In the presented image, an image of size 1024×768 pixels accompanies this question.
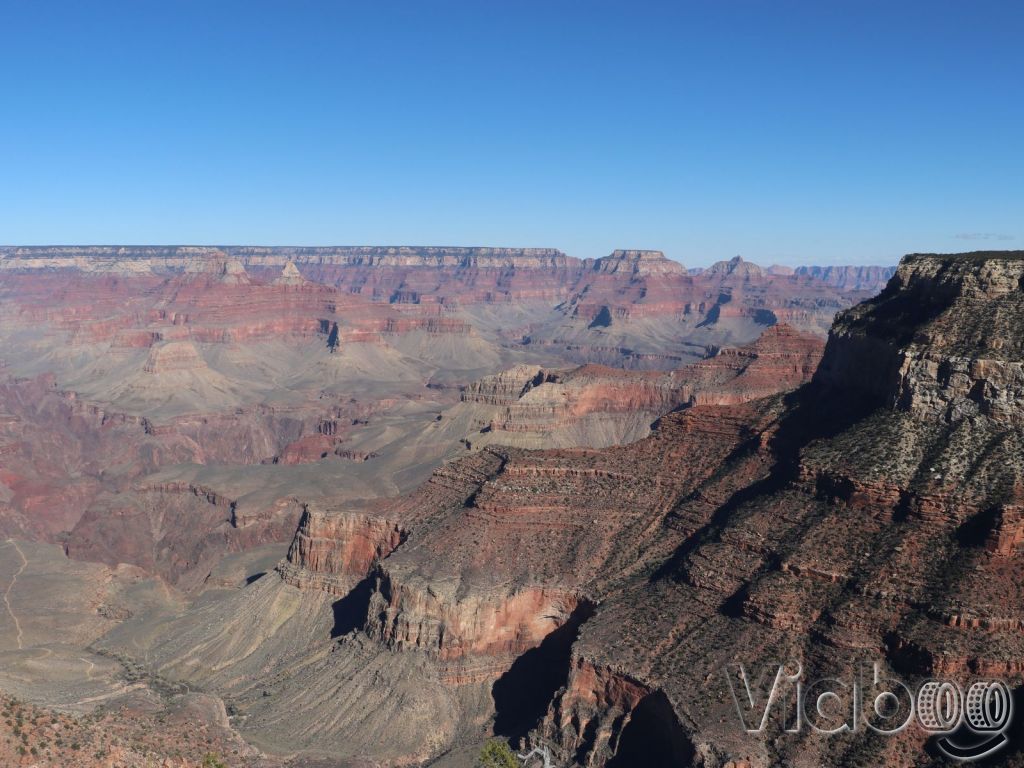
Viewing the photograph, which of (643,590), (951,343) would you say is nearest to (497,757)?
(643,590)

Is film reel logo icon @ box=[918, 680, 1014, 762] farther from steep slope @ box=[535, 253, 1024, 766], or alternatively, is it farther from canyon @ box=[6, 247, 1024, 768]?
canyon @ box=[6, 247, 1024, 768]

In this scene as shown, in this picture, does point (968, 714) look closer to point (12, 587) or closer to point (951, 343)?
point (951, 343)

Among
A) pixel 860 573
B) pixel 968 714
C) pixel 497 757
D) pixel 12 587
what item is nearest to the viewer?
pixel 968 714

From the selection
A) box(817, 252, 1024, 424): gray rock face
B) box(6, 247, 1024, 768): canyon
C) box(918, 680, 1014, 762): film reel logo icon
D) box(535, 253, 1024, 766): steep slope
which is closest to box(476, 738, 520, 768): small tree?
box(6, 247, 1024, 768): canyon

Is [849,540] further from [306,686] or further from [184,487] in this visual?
[184,487]

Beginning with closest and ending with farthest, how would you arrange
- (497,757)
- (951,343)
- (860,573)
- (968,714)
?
(968,714), (860,573), (497,757), (951,343)

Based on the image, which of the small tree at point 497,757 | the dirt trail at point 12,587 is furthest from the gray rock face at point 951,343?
the dirt trail at point 12,587

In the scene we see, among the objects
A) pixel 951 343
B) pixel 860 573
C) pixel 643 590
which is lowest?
pixel 643 590

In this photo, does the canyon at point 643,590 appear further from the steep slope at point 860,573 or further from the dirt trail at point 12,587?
Result: the dirt trail at point 12,587

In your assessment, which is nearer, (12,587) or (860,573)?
(860,573)
